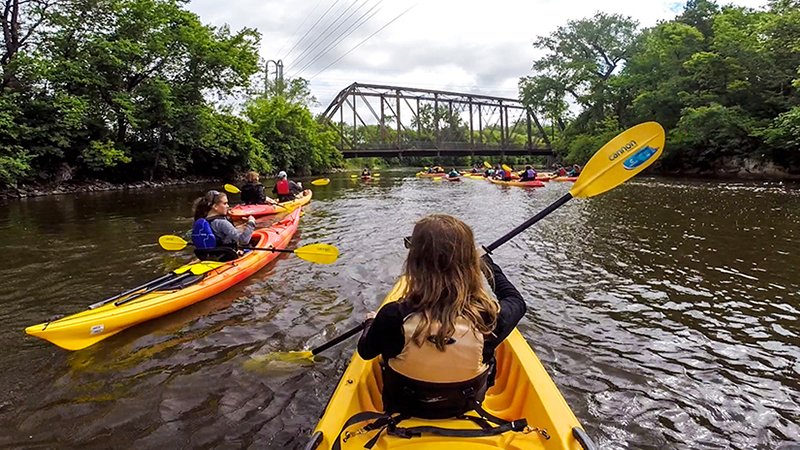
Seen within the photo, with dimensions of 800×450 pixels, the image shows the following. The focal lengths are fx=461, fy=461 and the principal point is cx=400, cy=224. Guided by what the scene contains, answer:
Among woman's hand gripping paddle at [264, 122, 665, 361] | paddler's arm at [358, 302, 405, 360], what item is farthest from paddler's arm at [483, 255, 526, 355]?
woman's hand gripping paddle at [264, 122, 665, 361]

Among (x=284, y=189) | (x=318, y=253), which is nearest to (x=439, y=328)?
(x=318, y=253)

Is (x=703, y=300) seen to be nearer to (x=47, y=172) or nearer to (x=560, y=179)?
(x=560, y=179)

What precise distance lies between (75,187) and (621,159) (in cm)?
2385

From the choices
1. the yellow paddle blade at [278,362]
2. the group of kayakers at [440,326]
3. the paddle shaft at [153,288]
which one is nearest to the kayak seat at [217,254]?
the paddle shaft at [153,288]

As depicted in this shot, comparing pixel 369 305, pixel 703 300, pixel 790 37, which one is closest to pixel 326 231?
pixel 369 305

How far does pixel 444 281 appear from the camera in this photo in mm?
2049

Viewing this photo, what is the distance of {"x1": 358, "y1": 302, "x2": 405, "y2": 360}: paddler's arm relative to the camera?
2035 mm

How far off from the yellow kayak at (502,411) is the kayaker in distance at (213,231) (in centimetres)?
396

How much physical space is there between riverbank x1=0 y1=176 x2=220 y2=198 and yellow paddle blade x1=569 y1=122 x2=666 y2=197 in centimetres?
2157

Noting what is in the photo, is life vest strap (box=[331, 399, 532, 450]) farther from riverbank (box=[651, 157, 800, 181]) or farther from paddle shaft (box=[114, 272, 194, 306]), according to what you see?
riverbank (box=[651, 157, 800, 181])

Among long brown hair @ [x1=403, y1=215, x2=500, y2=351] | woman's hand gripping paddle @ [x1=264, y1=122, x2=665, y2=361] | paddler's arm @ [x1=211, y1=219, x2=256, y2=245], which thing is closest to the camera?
long brown hair @ [x1=403, y1=215, x2=500, y2=351]

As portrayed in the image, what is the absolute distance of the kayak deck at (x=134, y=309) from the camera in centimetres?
400

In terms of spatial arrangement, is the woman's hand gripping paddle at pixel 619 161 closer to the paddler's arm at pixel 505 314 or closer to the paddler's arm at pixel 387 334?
the paddler's arm at pixel 505 314

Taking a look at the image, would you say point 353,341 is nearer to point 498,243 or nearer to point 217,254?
point 498,243
